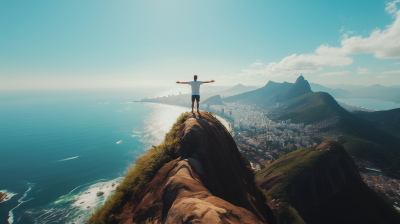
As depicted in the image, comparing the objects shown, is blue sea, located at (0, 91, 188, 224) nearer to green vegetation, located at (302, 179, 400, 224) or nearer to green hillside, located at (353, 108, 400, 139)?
green vegetation, located at (302, 179, 400, 224)

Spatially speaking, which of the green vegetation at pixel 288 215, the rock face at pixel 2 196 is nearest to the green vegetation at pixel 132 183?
the green vegetation at pixel 288 215

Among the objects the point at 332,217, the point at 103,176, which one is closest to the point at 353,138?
the point at 332,217

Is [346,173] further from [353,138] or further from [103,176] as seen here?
[103,176]

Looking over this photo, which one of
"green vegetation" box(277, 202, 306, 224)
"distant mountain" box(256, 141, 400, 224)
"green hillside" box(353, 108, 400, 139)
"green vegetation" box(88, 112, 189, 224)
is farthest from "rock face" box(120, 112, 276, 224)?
"green hillside" box(353, 108, 400, 139)

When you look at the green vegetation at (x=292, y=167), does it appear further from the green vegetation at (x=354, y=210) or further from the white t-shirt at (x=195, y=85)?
the white t-shirt at (x=195, y=85)

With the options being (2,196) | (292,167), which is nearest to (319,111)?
(292,167)

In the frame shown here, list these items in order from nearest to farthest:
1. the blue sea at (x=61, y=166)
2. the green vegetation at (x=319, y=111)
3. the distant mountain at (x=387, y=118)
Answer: the blue sea at (x=61, y=166), the distant mountain at (x=387, y=118), the green vegetation at (x=319, y=111)
